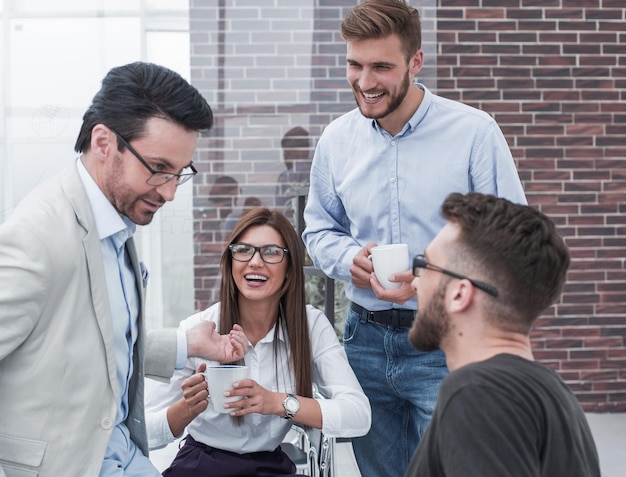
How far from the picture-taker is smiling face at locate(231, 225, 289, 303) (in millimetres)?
2557

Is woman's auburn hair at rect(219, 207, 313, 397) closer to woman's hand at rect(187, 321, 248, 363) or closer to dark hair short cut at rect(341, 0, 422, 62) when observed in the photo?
woman's hand at rect(187, 321, 248, 363)

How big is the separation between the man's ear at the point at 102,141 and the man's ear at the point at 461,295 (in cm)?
82

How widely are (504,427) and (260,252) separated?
1.42 meters

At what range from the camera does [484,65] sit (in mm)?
4895

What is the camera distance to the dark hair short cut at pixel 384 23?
2299 millimetres

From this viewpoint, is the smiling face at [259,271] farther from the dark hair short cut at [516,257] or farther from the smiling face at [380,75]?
the dark hair short cut at [516,257]

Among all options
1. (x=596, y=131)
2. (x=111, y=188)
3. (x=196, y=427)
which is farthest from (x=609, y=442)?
(x=111, y=188)

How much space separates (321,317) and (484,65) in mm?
2800

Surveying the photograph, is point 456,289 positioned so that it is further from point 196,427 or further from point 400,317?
point 196,427

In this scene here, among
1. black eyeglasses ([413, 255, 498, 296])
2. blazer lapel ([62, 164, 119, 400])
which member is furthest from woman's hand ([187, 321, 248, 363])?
black eyeglasses ([413, 255, 498, 296])

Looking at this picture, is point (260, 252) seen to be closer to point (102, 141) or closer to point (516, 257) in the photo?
point (102, 141)

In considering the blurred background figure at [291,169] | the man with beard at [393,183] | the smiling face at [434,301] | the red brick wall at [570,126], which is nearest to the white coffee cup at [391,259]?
the man with beard at [393,183]

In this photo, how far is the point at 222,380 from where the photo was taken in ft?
7.07

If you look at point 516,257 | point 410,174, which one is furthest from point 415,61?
point 516,257
